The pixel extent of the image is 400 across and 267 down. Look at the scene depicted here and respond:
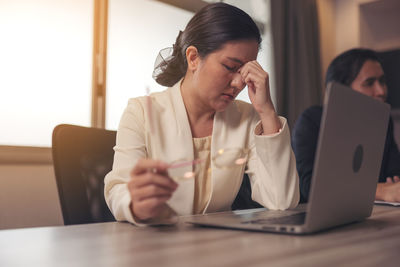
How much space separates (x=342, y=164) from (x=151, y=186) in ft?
1.05

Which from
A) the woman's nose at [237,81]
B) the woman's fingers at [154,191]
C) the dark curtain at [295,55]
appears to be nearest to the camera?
the woman's fingers at [154,191]

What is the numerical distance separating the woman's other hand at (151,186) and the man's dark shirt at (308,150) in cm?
104

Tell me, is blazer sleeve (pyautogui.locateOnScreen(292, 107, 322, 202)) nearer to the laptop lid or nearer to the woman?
the woman

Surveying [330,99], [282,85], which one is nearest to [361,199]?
[330,99]

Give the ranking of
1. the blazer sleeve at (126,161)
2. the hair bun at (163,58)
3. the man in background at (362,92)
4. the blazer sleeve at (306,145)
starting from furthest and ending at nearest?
the man in background at (362,92) → the blazer sleeve at (306,145) → the hair bun at (163,58) → the blazer sleeve at (126,161)

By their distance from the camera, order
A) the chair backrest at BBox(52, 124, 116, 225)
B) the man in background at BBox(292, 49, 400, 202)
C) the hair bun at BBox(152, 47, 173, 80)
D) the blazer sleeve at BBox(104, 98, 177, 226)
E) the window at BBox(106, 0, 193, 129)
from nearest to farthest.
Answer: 1. the blazer sleeve at BBox(104, 98, 177, 226)
2. the chair backrest at BBox(52, 124, 116, 225)
3. the hair bun at BBox(152, 47, 173, 80)
4. the man in background at BBox(292, 49, 400, 202)
5. the window at BBox(106, 0, 193, 129)

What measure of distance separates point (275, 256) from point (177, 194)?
7.5 inches

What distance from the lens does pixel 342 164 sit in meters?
0.66

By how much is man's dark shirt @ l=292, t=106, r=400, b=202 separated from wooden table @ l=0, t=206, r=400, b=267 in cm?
85

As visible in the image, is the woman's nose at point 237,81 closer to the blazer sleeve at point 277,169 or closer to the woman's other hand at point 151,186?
the blazer sleeve at point 277,169

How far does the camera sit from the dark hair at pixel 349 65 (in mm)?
2100

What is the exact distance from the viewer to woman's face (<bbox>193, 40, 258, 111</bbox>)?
1154 mm

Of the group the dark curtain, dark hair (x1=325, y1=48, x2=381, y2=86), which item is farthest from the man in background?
the dark curtain

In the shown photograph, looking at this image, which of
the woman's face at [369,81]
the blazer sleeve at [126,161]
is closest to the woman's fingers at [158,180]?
the blazer sleeve at [126,161]
